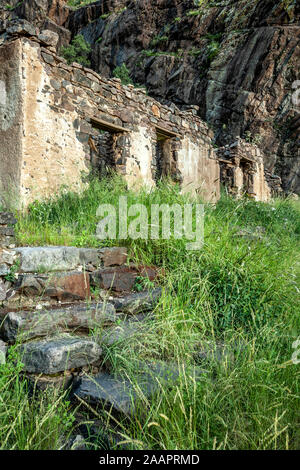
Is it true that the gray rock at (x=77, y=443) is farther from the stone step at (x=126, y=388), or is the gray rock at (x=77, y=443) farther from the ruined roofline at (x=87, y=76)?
the ruined roofline at (x=87, y=76)

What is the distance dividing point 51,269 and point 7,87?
3713 millimetres

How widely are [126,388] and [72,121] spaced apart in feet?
16.5

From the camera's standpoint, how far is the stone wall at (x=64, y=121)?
4.95 m

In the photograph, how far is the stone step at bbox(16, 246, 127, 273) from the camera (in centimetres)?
281

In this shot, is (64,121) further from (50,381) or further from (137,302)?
(50,381)

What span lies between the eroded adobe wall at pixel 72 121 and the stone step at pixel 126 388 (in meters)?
2.53

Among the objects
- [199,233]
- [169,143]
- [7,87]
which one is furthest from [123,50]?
[199,233]

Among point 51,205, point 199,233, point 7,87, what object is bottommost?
point 199,233

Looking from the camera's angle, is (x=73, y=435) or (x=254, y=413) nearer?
(x=254, y=413)

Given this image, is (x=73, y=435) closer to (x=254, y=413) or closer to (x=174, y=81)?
(x=254, y=413)

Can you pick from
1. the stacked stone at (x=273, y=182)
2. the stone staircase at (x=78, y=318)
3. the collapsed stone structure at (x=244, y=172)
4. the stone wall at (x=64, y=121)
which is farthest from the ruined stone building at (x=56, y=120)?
the stacked stone at (x=273, y=182)

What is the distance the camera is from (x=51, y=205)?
4770mm

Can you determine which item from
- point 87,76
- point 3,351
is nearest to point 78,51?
point 87,76

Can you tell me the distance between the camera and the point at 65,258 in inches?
118
